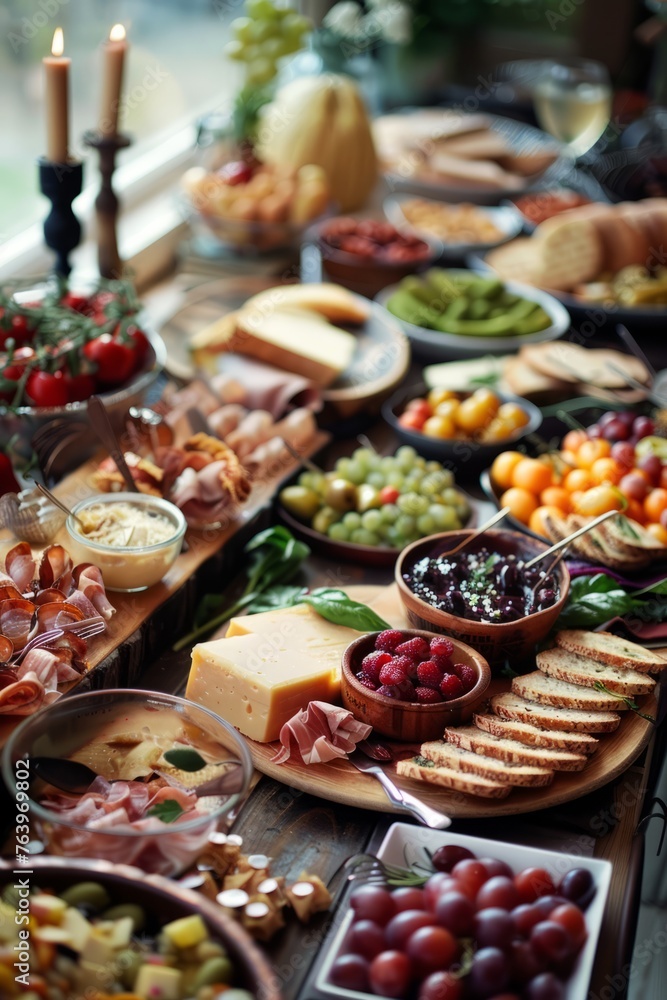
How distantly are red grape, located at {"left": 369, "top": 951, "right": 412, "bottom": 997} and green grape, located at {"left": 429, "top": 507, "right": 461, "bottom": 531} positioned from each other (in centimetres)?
88

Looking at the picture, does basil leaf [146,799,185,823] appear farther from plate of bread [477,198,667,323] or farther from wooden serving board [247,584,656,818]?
plate of bread [477,198,667,323]

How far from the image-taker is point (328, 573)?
5.80ft

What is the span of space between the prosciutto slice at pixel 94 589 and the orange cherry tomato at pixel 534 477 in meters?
0.79

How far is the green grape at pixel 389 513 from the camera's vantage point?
1.77 meters

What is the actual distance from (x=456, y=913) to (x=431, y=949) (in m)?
0.04

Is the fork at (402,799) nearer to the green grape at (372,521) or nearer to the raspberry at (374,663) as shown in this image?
the raspberry at (374,663)

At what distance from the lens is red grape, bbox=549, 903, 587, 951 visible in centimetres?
102

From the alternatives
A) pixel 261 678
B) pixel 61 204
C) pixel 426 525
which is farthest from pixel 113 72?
pixel 261 678

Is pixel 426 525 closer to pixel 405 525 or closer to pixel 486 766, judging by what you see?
pixel 405 525

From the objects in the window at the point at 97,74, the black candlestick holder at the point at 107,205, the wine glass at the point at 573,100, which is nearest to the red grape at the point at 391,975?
the black candlestick holder at the point at 107,205

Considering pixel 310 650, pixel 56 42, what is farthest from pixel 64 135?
pixel 310 650

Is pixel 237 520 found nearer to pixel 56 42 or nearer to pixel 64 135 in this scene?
pixel 64 135

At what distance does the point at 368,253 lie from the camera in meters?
2.65

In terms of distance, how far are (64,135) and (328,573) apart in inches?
35.7
